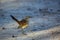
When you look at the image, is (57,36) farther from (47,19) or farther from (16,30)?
(47,19)

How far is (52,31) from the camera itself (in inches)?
300

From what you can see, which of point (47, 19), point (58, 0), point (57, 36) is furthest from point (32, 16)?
point (58, 0)

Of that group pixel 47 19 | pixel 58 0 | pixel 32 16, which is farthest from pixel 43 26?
pixel 58 0

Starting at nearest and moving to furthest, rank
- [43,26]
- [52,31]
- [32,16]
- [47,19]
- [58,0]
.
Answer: [52,31] < [43,26] < [47,19] < [32,16] < [58,0]

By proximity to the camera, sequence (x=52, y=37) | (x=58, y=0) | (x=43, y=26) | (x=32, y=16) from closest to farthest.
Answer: (x=52, y=37) < (x=43, y=26) < (x=32, y=16) < (x=58, y=0)

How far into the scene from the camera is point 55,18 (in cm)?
966

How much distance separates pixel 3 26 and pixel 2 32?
72cm

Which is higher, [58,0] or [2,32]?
[2,32]

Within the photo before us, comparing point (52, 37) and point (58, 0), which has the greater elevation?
point (52, 37)

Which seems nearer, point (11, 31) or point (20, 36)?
point (20, 36)

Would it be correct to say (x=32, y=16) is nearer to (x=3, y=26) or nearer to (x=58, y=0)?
(x=3, y=26)

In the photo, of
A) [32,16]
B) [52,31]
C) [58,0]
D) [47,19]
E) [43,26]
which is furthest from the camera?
[58,0]

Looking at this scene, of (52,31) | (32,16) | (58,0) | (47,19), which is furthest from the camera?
(58,0)

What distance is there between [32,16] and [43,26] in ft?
6.60
